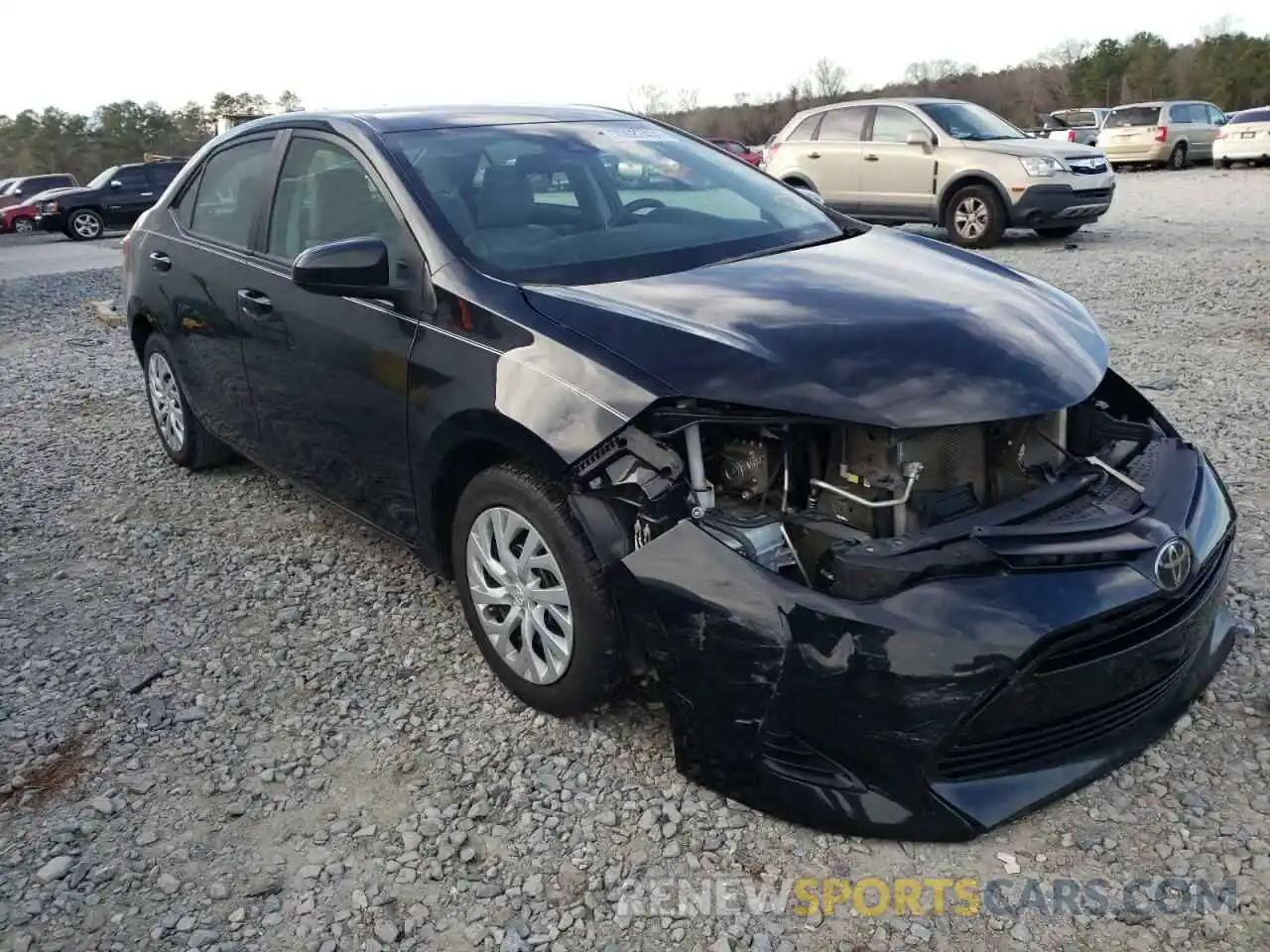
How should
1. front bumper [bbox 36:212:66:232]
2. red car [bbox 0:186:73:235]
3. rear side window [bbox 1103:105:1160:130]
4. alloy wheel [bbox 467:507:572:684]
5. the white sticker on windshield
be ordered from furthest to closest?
red car [bbox 0:186:73:235] → rear side window [bbox 1103:105:1160:130] → front bumper [bbox 36:212:66:232] → the white sticker on windshield → alloy wheel [bbox 467:507:572:684]

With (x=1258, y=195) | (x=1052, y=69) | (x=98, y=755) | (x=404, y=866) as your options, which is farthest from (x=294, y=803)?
(x=1052, y=69)

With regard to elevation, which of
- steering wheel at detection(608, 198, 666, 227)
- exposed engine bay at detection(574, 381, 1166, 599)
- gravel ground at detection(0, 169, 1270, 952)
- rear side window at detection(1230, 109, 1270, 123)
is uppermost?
steering wheel at detection(608, 198, 666, 227)

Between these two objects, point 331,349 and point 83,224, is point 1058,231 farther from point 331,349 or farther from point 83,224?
point 83,224

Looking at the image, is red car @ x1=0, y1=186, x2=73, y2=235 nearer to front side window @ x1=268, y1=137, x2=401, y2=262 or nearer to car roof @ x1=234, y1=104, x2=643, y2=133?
car roof @ x1=234, y1=104, x2=643, y2=133

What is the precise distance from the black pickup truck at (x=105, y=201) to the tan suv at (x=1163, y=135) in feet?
71.1

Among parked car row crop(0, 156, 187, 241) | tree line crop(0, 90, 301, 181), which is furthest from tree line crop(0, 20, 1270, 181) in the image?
parked car row crop(0, 156, 187, 241)

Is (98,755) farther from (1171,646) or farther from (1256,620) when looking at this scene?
(1256,620)

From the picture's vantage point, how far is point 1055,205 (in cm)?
1138

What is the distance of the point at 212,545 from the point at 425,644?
1484 mm

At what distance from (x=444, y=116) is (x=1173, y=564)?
2.78m

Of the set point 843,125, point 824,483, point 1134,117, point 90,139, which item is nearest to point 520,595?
point 824,483

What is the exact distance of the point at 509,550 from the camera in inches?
116

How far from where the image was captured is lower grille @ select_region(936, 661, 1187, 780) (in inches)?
91.3

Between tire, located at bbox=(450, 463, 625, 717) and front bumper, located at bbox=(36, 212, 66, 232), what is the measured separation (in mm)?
24529
